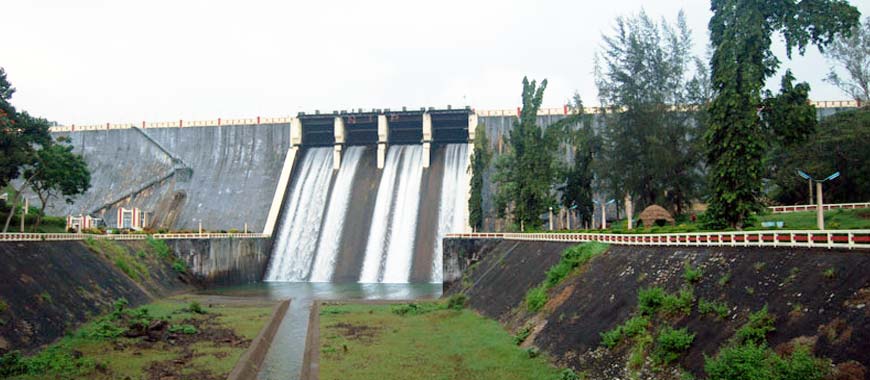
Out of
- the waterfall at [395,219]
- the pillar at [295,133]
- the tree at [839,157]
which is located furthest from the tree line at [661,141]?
the pillar at [295,133]

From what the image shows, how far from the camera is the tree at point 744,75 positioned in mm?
31047

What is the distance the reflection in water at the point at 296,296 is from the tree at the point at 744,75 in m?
19.7

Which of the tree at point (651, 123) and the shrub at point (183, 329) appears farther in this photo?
the tree at point (651, 123)

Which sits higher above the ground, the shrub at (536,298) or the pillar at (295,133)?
the pillar at (295,133)

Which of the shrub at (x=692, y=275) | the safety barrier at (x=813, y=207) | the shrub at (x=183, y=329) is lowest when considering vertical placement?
the shrub at (x=183, y=329)

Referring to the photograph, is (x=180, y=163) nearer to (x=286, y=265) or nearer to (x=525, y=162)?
(x=286, y=265)

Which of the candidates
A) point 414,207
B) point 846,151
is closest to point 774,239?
point 846,151

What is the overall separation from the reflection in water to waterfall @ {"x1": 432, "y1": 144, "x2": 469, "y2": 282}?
6.32 metres

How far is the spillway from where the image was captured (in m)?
73.1

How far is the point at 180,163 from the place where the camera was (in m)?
95.8

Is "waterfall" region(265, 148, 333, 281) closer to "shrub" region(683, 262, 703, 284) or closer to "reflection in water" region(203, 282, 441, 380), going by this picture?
"reflection in water" region(203, 282, 441, 380)

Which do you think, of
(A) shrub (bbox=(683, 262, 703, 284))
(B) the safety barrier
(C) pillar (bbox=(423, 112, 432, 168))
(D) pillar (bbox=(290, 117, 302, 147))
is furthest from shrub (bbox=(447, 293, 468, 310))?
(D) pillar (bbox=(290, 117, 302, 147))

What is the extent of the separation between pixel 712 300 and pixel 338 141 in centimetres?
7401

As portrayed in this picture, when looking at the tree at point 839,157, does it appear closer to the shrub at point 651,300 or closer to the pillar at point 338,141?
the shrub at point 651,300
